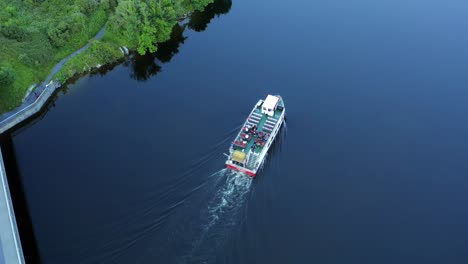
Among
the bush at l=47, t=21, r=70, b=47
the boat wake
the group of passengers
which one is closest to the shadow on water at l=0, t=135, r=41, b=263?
the boat wake

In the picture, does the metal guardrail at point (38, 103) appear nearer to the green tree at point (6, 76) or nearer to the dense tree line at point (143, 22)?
the green tree at point (6, 76)

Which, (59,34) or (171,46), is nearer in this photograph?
(59,34)

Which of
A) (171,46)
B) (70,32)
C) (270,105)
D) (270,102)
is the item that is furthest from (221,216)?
(70,32)

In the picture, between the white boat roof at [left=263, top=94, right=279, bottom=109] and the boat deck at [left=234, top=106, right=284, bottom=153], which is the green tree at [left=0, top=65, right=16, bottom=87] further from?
the white boat roof at [left=263, top=94, right=279, bottom=109]

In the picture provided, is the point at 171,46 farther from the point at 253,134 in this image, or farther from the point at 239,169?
the point at 239,169

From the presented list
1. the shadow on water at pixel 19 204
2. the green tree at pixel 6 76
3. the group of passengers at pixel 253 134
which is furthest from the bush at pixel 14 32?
the group of passengers at pixel 253 134

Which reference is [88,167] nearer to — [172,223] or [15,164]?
[15,164]

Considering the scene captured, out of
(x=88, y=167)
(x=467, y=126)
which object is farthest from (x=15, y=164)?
(x=467, y=126)
